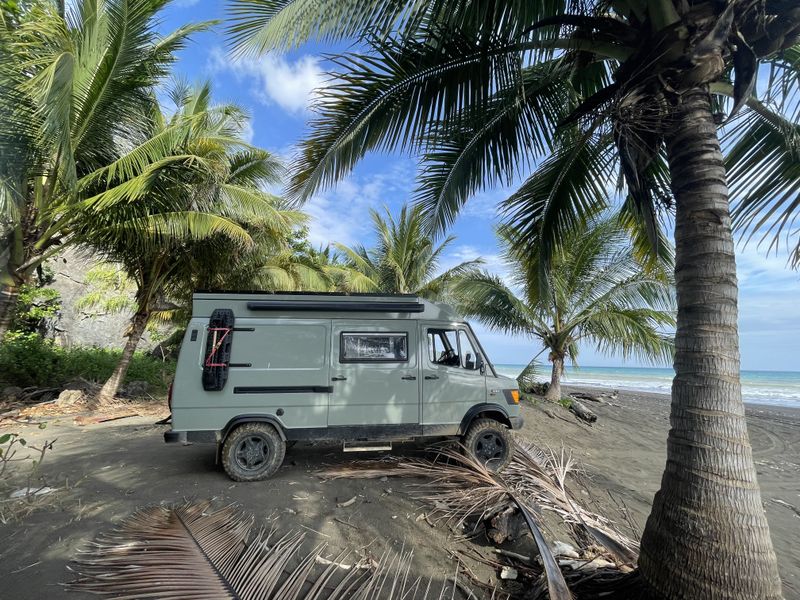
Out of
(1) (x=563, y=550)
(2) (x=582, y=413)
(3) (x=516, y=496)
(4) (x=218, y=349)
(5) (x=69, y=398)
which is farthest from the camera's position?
(2) (x=582, y=413)

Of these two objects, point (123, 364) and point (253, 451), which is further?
point (123, 364)

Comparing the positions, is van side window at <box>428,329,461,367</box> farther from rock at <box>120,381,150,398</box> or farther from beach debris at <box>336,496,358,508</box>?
rock at <box>120,381,150,398</box>

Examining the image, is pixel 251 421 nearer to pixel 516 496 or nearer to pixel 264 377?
pixel 264 377

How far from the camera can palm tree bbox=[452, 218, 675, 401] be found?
36.5 ft

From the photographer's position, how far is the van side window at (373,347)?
5254 millimetres

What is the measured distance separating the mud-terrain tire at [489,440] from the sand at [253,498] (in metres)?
1.20

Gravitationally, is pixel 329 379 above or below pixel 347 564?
above

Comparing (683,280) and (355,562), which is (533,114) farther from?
(355,562)

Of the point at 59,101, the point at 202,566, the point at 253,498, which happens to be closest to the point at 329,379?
the point at 253,498

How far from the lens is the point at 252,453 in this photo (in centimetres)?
491

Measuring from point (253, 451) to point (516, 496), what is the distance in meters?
3.33

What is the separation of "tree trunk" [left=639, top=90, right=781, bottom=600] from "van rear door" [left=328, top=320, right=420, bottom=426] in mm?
3191

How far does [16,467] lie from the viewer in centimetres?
517

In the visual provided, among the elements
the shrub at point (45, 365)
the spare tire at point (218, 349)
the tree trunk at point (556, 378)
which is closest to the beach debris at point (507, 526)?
the spare tire at point (218, 349)
